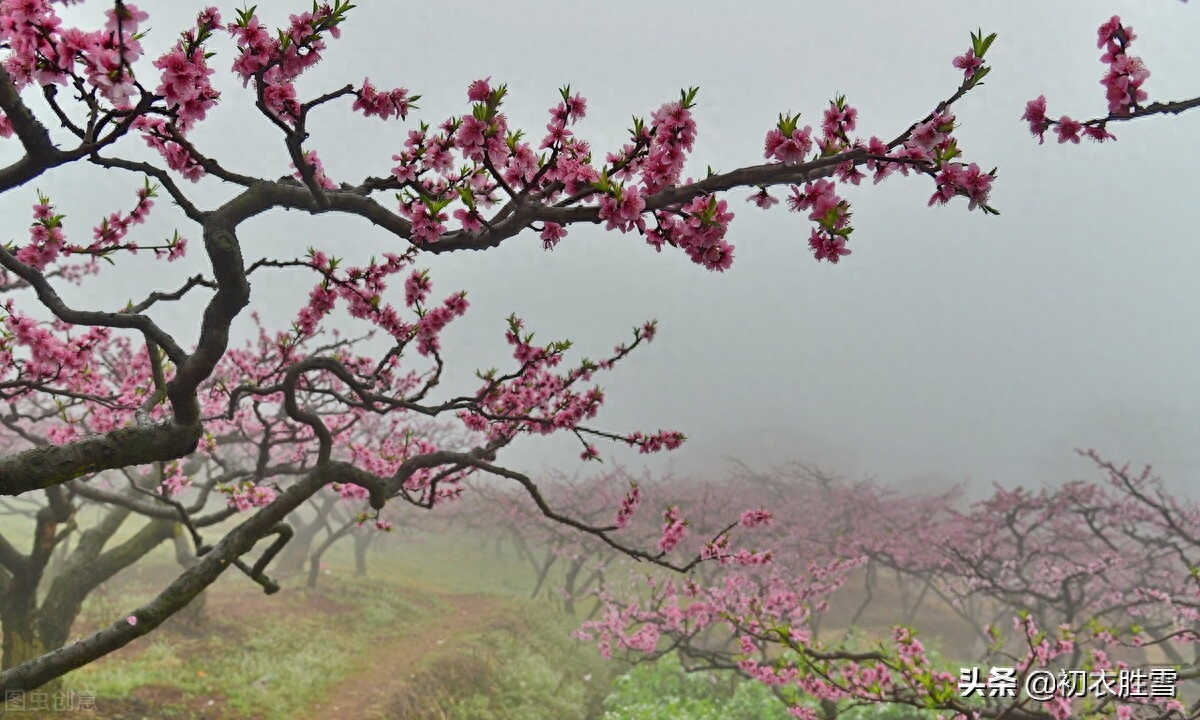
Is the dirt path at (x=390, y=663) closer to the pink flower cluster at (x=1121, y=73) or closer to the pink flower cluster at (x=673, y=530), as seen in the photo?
the pink flower cluster at (x=673, y=530)

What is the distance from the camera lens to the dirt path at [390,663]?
11109mm

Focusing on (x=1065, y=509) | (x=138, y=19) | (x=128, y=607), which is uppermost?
(x=1065, y=509)

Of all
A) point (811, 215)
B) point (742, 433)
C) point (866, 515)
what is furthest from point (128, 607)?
point (742, 433)

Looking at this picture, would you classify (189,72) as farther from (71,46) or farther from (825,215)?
(825,215)

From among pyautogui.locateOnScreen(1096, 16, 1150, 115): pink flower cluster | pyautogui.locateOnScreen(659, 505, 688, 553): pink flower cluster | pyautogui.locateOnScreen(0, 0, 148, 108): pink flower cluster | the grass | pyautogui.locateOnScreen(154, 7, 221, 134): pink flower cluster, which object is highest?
A: pyautogui.locateOnScreen(1096, 16, 1150, 115): pink flower cluster

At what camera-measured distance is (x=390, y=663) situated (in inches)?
560

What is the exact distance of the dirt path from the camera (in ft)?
36.4

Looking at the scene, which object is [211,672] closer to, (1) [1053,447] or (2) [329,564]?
(2) [329,564]

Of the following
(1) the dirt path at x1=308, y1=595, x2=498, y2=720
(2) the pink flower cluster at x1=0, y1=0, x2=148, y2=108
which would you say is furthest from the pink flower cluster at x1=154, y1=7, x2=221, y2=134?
(1) the dirt path at x1=308, y1=595, x2=498, y2=720

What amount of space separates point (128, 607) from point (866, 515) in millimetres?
26143

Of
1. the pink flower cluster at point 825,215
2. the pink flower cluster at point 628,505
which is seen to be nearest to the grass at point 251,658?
the pink flower cluster at point 628,505

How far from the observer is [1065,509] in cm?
1767

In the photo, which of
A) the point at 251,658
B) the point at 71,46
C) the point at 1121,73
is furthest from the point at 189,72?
the point at 251,658

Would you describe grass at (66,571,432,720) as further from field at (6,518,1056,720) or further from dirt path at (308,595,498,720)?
dirt path at (308,595,498,720)
